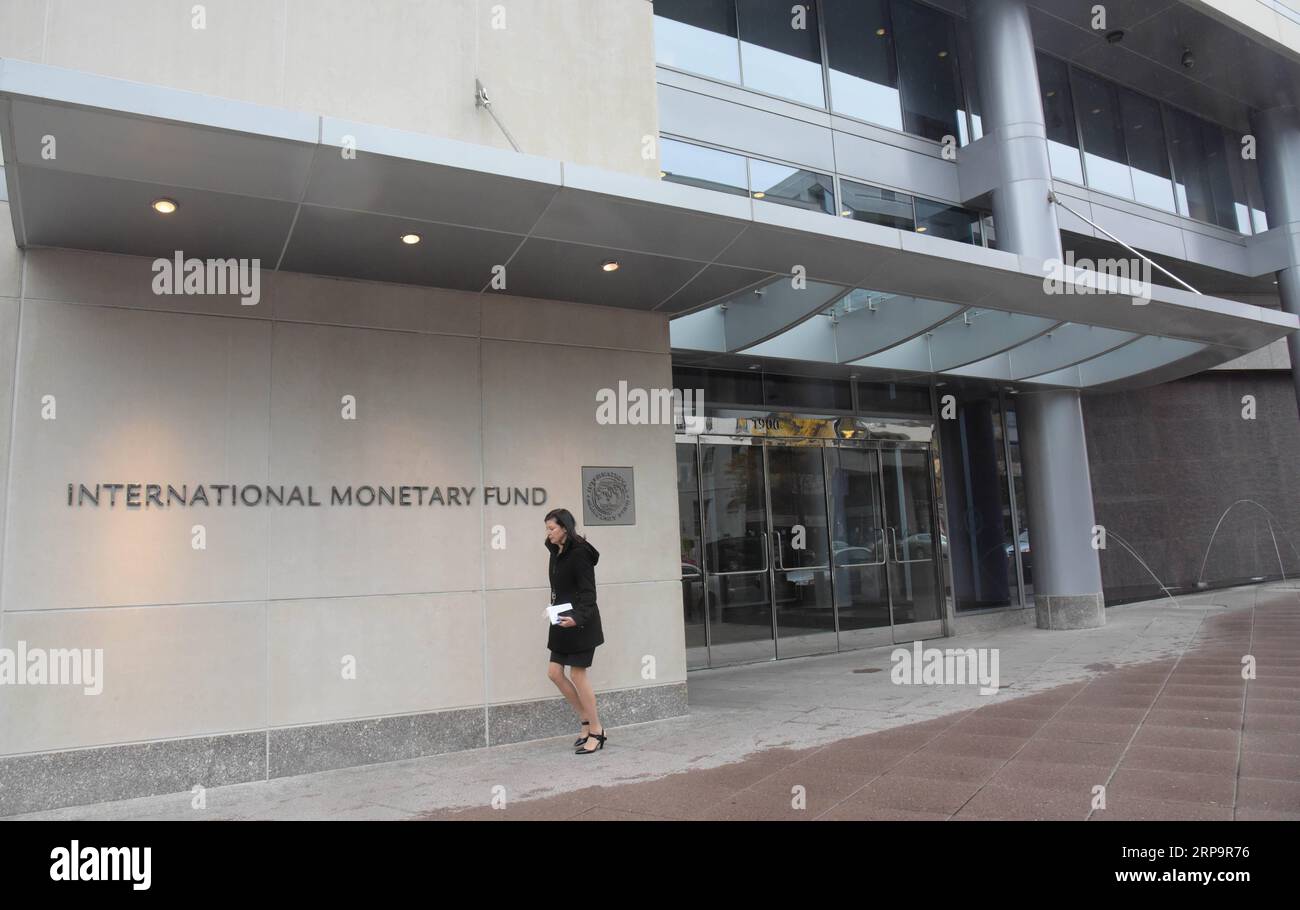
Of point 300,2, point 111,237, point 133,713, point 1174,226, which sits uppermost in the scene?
point 1174,226

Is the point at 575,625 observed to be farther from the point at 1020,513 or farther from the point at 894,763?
the point at 1020,513

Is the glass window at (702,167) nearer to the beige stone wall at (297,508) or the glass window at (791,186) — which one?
the glass window at (791,186)

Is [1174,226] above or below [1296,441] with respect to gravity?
above

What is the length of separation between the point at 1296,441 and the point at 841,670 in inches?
685

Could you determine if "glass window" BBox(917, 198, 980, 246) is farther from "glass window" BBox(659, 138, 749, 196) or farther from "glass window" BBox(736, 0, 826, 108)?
"glass window" BBox(659, 138, 749, 196)

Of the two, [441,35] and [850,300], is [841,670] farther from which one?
[441,35]

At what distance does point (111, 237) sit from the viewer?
6070 millimetres

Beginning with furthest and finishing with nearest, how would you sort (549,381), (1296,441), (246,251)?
1. (1296,441)
2. (549,381)
3. (246,251)

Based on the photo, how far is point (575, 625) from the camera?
A: 265 inches

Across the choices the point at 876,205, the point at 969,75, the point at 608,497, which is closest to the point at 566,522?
the point at 608,497
